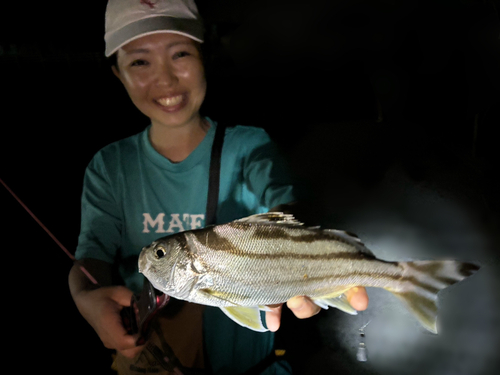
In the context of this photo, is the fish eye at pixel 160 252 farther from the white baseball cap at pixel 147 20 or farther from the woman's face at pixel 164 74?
the white baseball cap at pixel 147 20

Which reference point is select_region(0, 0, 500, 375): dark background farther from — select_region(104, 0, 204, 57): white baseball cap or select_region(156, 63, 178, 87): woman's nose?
select_region(156, 63, 178, 87): woman's nose

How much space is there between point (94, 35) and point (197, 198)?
2.35 meters

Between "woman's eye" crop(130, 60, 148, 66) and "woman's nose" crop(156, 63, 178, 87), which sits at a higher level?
"woman's eye" crop(130, 60, 148, 66)

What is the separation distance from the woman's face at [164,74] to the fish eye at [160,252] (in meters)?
0.82

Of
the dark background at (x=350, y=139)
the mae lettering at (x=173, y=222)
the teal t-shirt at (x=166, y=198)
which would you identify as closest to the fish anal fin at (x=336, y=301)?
the teal t-shirt at (x=166, y=198)

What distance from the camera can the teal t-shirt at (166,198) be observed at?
160 cm

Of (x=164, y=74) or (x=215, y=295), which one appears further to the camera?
(x=164, y=74)

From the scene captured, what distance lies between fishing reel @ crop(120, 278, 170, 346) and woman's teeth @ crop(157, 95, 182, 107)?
0.91m

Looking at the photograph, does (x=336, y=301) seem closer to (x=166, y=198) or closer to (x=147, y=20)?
(x=166, y=198)

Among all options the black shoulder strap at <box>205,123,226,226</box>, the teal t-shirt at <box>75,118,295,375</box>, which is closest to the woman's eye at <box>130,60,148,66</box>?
the teal t-shirt at <box>75,118,295,375</box>

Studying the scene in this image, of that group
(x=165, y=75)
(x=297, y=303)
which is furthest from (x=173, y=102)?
(x=297, y=303)

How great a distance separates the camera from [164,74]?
1.45m

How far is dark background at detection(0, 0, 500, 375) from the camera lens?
2.52 m

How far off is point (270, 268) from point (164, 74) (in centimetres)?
110
